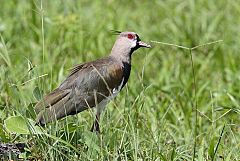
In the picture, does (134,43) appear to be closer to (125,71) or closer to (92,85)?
(125,71)

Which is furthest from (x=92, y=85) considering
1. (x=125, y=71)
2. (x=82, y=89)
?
(x=125, y=71)

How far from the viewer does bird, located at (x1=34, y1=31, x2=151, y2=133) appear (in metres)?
4.81

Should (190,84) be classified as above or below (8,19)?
below

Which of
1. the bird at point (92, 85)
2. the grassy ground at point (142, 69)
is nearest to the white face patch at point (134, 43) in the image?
the bird at point (92, 85)

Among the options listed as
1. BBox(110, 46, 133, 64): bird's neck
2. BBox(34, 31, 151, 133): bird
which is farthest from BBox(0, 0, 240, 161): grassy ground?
BBox(110, 46, 133, 64): bird's neck

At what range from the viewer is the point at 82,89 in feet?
16.6

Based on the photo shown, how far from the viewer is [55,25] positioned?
743cm

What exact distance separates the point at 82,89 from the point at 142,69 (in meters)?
0.44

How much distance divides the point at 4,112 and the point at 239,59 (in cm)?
300

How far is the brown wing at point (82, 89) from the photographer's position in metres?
4.82

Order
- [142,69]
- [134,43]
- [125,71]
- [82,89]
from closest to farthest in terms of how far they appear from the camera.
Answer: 1. [142,69]
2. [82,89]
3. [125,71]
4. [134,43]

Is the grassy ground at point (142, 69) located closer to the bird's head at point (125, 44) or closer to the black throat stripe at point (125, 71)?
the black throat stripe at point (125, 71)

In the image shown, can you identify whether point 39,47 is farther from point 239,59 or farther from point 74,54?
point 239,59

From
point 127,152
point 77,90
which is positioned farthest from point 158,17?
point 127,152
